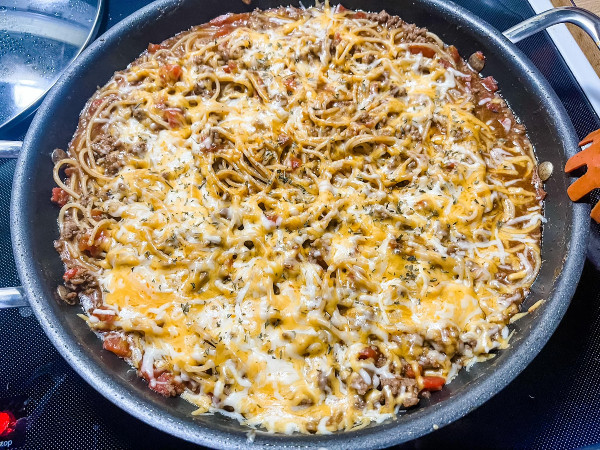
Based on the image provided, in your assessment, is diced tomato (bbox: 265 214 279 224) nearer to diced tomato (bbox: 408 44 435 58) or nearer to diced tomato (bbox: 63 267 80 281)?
diced tomato (bbox: 63 267 80 281)

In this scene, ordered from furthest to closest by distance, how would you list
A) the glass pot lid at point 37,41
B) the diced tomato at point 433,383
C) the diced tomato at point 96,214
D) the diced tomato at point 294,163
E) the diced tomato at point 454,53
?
1. the glass pot lid at point 37,41
2. the diced tomato at point 454,53
3. the diced tomato at point 294,163
4. the diced tomato at point 96,214
5. the diced tomato at point 433,383

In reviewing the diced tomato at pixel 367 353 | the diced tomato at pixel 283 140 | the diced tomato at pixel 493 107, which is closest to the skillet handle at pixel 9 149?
the diced tomato at pixel 283 140

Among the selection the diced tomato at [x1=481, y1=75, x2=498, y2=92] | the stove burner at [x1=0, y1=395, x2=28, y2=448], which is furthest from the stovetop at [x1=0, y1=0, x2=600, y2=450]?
the diced tomato at [x1=481, y1=75, x2=498, y2=92]

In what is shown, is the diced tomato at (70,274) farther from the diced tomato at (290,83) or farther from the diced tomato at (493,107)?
the diced tomato at (493,107)

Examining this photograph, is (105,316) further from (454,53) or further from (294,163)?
(454,53)

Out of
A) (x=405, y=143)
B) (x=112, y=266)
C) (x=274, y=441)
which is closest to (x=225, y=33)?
(x=405, y=143)
